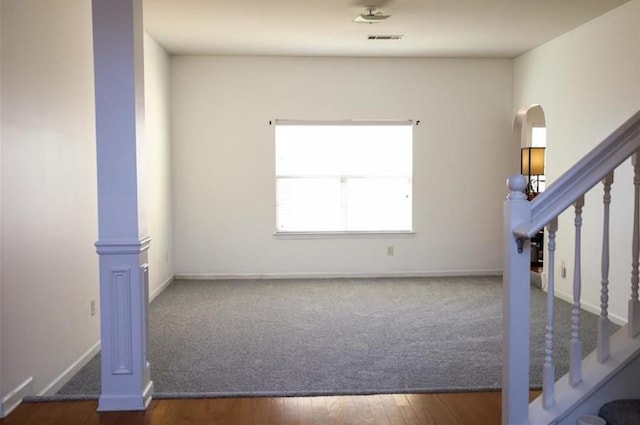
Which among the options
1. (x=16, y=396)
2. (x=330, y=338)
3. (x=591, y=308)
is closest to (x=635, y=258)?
(x=330, y=338)

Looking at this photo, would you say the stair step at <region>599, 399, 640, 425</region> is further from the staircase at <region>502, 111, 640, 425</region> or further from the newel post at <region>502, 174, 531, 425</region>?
the newel post at <region>502, 174, 531, 425</region>

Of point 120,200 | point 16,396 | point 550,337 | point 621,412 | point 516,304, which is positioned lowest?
point 16,396

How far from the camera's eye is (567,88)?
18.9 feet

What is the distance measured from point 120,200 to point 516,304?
1883 millimetres

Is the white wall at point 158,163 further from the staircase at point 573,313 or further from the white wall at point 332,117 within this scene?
the staircase at point 573,313

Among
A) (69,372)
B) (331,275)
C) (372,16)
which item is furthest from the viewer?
(331,275)

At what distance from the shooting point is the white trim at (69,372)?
3421 millimetres

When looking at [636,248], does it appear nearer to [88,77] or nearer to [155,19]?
[88,77]

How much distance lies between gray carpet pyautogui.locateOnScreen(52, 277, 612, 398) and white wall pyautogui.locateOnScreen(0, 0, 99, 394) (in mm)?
368

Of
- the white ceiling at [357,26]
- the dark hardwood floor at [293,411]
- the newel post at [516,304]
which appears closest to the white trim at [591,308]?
→ the dark hardwood floor at [293,411]

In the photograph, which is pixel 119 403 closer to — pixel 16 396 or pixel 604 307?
pixel 16 396

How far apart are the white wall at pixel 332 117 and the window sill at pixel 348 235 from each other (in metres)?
0.05

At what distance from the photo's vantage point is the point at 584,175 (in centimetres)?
217

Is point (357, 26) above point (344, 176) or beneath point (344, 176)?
above
